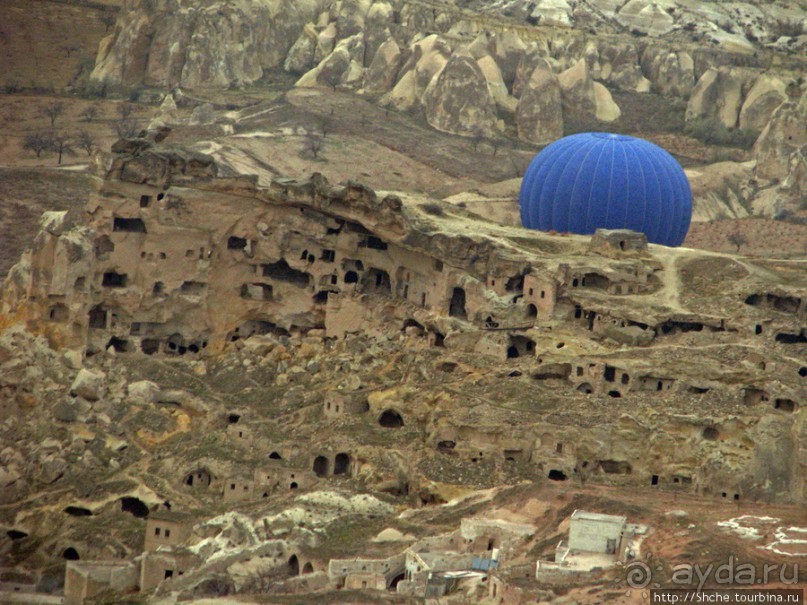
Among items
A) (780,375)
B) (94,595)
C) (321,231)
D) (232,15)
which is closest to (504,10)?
(232,15)

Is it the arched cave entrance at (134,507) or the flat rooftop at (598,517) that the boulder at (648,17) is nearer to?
the arched cave entrance at (134,507)

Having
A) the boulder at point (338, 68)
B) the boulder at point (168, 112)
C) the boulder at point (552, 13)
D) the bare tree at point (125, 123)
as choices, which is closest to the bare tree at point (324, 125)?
the boulder at point (168, 112)

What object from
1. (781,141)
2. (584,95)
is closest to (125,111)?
(584,95)

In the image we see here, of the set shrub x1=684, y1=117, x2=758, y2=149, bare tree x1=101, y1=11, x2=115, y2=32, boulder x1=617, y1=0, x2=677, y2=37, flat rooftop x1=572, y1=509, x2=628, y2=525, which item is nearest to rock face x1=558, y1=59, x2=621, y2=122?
shrub x1=684, y1=117, x2=758, y2=149

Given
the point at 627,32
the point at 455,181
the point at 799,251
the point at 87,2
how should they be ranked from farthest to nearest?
the point at 627,32, the point at 87,2, the point at 455,181, the point at 799,251

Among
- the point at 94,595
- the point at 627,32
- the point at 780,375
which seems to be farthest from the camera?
the point at 627,32

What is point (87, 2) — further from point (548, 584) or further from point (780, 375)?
point (548, 584)

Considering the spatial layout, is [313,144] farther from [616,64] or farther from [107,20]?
[616,64]
